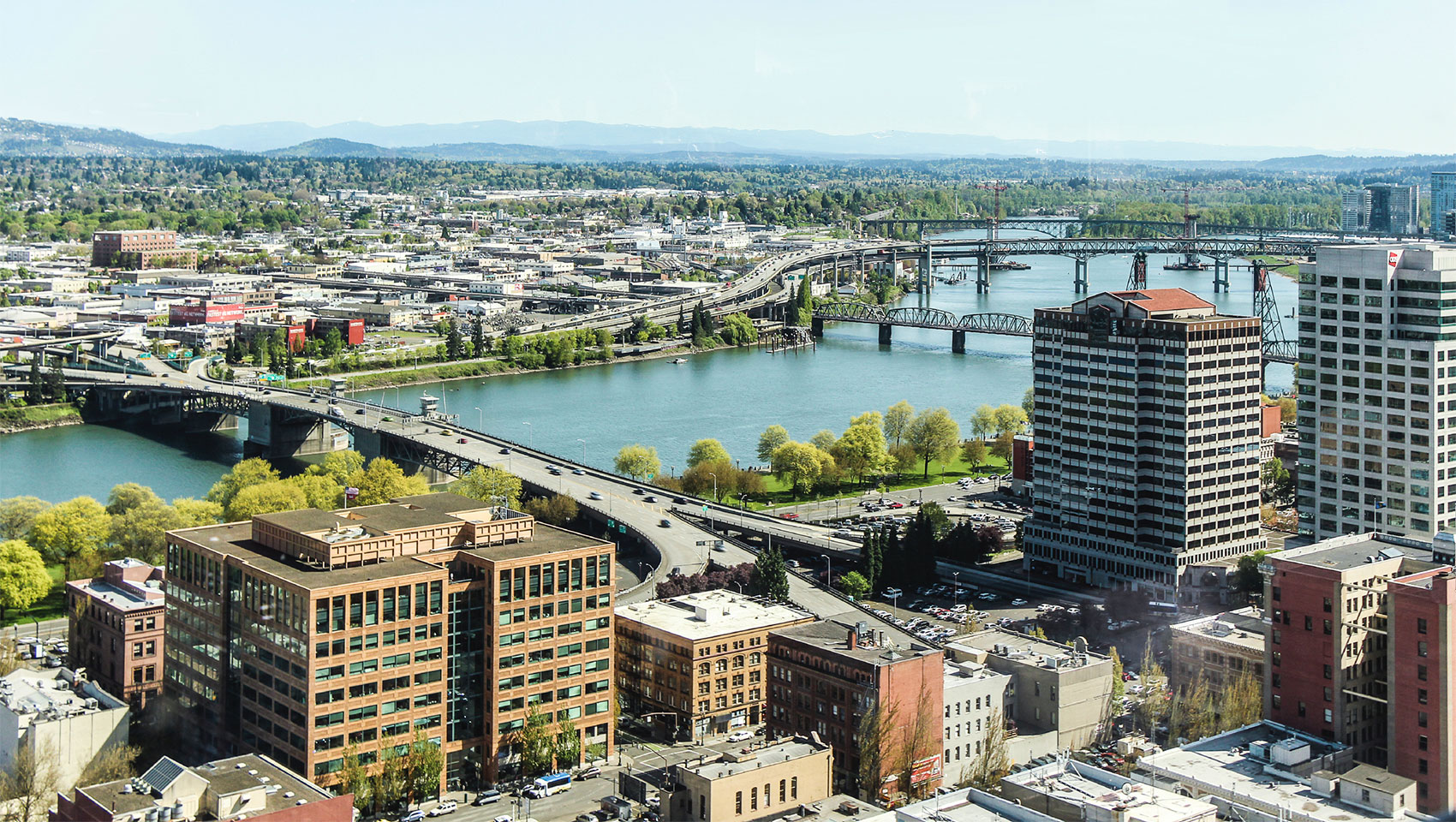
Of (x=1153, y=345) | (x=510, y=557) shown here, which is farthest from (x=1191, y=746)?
(x=1153, y=345)

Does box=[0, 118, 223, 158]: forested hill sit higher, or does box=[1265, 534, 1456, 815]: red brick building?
box=[0, 118, 223, 158]: forested hill

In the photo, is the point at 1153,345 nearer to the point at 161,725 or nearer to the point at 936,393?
the point at 161,725

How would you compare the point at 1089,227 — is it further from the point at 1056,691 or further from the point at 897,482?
the point at 1056,691

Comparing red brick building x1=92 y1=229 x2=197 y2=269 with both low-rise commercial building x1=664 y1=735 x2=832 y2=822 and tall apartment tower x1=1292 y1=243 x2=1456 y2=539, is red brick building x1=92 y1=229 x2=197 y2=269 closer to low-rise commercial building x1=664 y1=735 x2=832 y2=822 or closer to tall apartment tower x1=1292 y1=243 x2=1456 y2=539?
tall apartment tower x1=1292 y1=243 x2=1456 y2=539

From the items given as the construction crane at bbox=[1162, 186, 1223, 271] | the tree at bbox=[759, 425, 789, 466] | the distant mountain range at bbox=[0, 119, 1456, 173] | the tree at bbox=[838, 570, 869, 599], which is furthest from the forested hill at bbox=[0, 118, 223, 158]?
the tree at bbox=[838, 570, 869, 599]

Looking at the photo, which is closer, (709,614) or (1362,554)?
(1362,554)

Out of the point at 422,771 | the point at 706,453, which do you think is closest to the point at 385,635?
the point at 422,771
